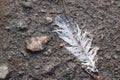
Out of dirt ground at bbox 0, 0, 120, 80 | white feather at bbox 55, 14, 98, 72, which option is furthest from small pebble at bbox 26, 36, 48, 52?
white feather at bbox 55, 14, 98, 72

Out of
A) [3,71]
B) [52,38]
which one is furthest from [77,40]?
[3,71]

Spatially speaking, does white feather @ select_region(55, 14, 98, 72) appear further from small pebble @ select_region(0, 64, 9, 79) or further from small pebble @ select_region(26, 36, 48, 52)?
small pebble @ select_region(0, 64, 9, 79)

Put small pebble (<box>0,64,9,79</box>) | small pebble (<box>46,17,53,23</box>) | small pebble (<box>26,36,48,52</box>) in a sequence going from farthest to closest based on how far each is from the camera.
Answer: small pebble (<box>46,17,53,23</box>), small pebble (<box>26,36,48,52</box>), small pebble (<box>0,64,9,79</box>)

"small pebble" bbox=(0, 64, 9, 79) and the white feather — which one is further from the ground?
the white feather

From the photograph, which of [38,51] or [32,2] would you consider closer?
[38,51]

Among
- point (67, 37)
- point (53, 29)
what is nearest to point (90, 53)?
point (67, 37)

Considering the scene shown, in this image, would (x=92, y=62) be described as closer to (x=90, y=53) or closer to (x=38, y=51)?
(x=90, y=53)

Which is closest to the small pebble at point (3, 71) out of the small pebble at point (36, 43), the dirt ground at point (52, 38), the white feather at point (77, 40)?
the dirt ground at point (52, 38)
